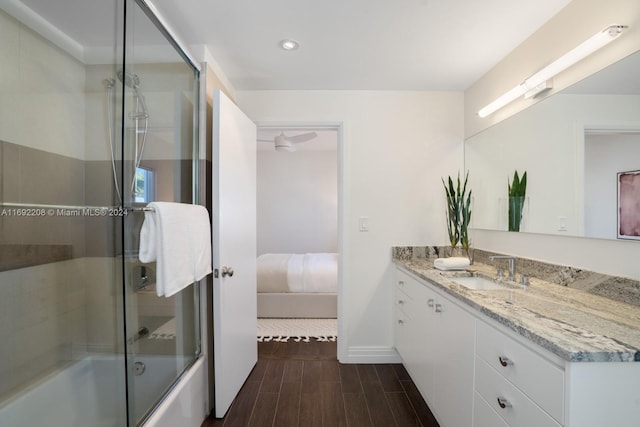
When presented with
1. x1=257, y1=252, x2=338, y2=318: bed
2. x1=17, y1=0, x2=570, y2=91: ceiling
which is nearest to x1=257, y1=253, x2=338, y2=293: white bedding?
x1=257, y1=252, x2=338, y2=318: bed

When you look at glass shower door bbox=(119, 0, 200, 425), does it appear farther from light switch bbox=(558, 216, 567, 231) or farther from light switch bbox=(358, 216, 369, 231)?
light switch bbox=(558, 216, 567, 231)

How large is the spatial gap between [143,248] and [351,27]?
155 cm

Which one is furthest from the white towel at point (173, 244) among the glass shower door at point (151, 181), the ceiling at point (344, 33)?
the ceiling at point (344, 33)

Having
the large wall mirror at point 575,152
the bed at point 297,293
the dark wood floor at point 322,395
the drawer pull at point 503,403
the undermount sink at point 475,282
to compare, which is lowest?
the dark wood floor at point 322,395

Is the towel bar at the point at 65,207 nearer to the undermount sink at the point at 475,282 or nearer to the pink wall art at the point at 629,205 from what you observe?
the undermount sink at the point at 475,282

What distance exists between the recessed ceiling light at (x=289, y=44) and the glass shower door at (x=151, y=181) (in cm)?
58

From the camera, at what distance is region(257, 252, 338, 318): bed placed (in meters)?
3.16

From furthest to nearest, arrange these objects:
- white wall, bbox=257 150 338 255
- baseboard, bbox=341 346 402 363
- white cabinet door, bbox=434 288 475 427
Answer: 1. white wall, bbox=257 150 338 255
2. baseboard, bbox=341 346 402 363
3. white cabinet door, bbox=434 288 475 427

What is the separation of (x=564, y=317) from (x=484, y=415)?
50 centimetres

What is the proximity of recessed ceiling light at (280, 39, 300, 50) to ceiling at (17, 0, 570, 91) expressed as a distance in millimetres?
33

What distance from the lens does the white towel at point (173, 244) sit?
1.25 m

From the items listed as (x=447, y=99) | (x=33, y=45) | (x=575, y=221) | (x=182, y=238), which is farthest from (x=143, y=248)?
(x=447, y=99)

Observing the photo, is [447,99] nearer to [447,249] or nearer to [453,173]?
[453,173]

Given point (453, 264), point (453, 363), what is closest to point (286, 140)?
point (453, 264)
